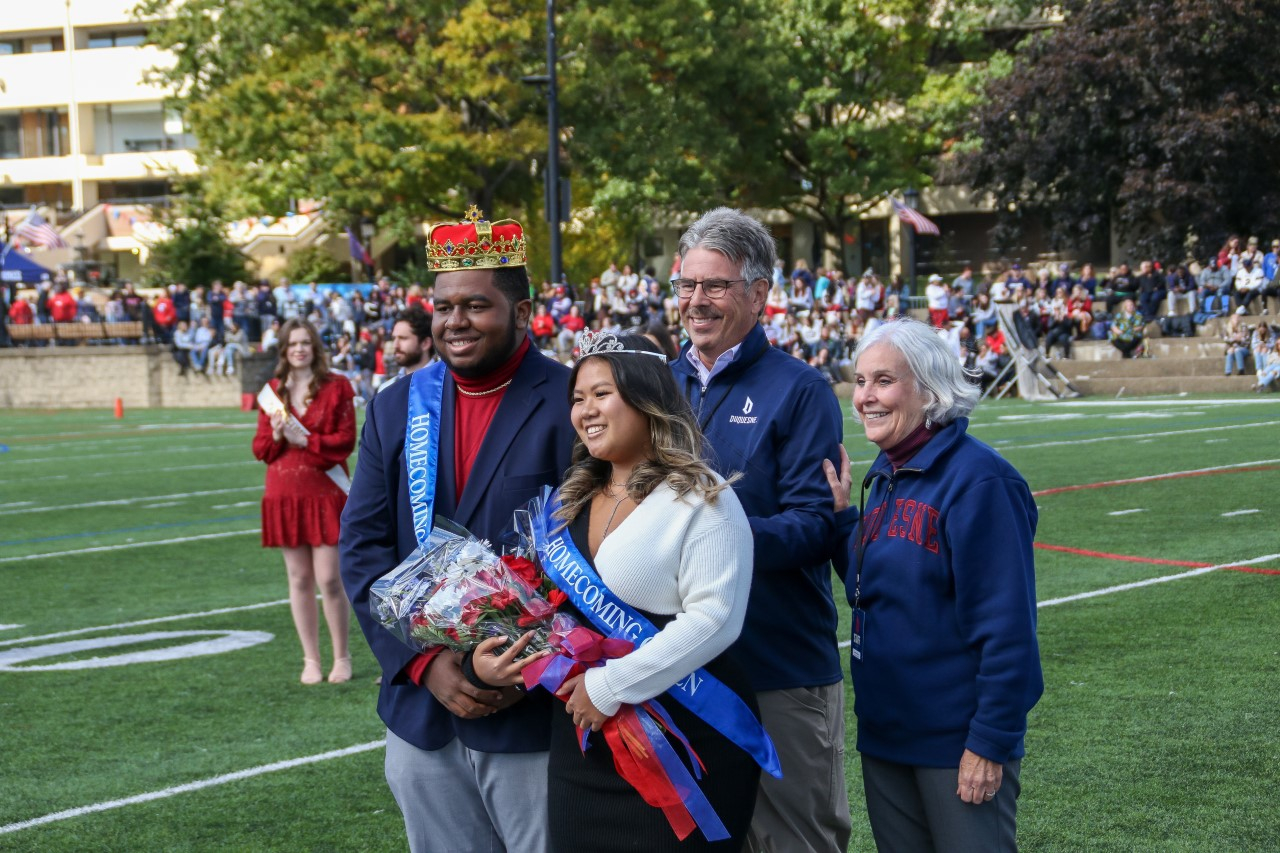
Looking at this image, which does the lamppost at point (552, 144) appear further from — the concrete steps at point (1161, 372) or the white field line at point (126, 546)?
the white field line at point (126, 546)

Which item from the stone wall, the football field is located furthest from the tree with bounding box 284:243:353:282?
the football field

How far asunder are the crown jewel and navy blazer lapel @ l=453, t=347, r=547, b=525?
0.21m

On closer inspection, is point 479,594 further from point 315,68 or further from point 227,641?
point 315,68

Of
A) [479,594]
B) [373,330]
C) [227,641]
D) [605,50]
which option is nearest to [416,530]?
[479,594]

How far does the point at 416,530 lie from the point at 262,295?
1407 inches

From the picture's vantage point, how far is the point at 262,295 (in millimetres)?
38156

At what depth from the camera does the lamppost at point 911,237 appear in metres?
50.2

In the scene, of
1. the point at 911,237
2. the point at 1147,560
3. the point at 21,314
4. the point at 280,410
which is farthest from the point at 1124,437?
the point at 911,237

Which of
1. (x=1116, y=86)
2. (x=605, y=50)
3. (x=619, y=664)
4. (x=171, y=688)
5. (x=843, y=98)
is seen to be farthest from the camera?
(x=843, y=98)

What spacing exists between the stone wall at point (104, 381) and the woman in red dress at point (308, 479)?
29.4 meters

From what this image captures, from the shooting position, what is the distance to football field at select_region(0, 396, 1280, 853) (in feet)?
18.6

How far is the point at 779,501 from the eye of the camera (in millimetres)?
3873

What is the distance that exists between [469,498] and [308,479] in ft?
15.6

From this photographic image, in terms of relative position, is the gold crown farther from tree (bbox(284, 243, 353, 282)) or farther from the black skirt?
tree (bbox(284, 243, 353, 282))
